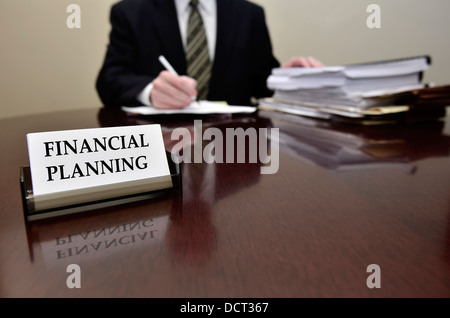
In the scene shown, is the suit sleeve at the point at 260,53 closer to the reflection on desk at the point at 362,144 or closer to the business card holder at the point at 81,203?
the reflection on desk at the point at 362,144

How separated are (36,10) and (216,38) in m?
1.06

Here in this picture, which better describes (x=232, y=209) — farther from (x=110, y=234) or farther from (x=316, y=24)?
(x=316, y=24)

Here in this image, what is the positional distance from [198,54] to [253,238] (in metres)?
1.35

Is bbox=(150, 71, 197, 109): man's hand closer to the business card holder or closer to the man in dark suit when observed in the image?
the man in dark suit

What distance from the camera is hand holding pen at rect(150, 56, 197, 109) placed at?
847mm

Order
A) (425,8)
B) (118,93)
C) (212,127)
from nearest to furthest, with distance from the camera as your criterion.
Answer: (212,127), (118,93), (425,8)

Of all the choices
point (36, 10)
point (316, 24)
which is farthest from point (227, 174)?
point (36, 10)

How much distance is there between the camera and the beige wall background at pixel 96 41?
162 centimetres

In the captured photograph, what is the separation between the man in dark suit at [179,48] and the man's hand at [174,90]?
18 centimetres

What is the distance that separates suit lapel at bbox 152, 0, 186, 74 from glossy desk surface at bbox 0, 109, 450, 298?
3.65 feet

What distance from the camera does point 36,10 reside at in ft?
5.77
